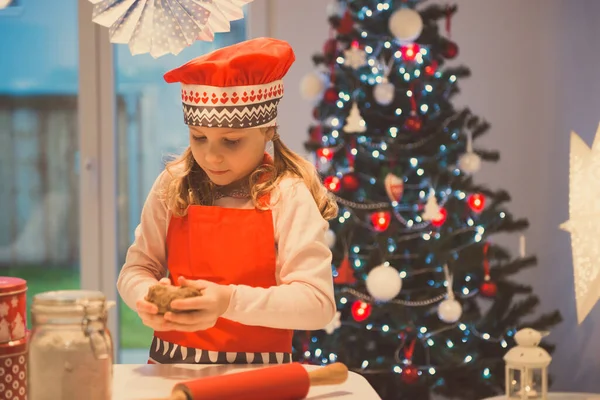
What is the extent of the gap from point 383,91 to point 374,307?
0.79 meters

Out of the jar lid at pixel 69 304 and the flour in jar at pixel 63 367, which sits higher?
the jar lid at pixel 69 304

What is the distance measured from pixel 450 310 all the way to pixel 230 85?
5.99 ft

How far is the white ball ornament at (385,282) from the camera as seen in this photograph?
3.04m

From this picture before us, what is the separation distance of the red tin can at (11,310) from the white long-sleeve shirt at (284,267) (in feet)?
1.26

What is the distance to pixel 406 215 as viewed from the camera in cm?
327

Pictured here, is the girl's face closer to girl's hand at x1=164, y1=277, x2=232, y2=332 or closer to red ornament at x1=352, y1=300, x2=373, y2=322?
girl's hand at x1=164, y1=277, x2=232, y2=332

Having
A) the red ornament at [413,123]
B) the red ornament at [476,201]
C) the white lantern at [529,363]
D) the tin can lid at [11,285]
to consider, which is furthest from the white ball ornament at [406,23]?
the tin can lid at [11,285]

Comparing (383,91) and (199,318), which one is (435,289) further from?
(199,318)

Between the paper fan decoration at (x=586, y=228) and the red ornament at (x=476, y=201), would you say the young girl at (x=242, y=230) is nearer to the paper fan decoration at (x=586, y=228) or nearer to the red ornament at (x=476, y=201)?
the paper fan decoration at (x=586, y=228)

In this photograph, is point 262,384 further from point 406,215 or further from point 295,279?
point 406,215

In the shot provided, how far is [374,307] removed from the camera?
10.5 ft

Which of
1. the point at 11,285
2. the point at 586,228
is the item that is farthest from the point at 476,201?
the point at 11,285

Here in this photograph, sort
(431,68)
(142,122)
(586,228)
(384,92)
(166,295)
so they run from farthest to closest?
(142,122), (431,68), (384,92), (586,228), (166,295)

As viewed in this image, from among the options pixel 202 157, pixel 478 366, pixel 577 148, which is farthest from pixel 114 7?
pixel 478 366
